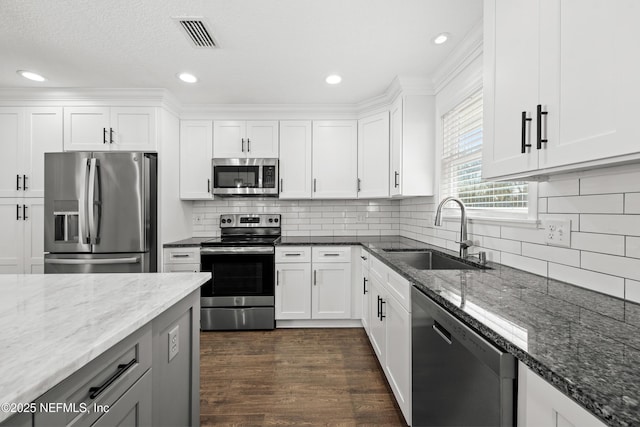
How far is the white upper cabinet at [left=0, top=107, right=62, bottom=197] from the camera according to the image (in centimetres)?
299

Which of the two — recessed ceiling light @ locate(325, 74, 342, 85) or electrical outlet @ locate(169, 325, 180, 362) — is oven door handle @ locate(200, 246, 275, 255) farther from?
electrical outlet @ locate(169, 325, 180, 362)

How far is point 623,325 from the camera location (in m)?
0.86

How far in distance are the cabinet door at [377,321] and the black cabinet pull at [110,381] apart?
63.0 inches

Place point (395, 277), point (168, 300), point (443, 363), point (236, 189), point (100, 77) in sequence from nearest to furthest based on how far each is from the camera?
1. point (168, 300)
2. point (443, 363)
3. point (395, 277)
4. point (100, 77)
5. point (236, 189)

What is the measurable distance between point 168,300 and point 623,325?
4.64 feet

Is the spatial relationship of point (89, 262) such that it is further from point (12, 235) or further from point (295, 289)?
point (295, 289)

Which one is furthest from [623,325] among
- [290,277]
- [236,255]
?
[236,255]

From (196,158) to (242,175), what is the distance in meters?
0.58

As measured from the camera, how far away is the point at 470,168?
87.0 inches

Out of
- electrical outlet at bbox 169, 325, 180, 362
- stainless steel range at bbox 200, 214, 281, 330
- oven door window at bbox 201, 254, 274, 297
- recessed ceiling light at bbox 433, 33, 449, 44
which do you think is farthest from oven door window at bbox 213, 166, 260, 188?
electrical outlet at bbox 169, 325, 180, 362

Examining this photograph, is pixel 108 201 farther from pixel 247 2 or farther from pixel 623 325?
pixel 623 325

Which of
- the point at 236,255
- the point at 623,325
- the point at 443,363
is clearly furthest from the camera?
the point at 236,255

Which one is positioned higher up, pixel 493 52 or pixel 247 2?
pixel 247 2

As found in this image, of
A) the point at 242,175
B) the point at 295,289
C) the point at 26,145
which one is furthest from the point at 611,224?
the point at 26,145
